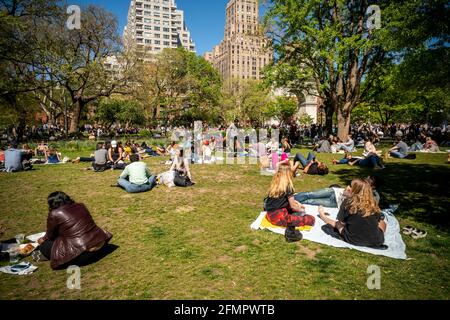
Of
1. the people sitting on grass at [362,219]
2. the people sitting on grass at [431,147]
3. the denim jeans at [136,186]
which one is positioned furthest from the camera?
the people sitting on grass at [431,147]

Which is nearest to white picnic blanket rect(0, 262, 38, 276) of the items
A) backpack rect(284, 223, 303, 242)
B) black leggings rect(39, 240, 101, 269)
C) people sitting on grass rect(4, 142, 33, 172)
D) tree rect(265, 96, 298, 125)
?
black leggings rect(39, 240, 101, 269)

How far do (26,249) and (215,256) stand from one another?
3523mm

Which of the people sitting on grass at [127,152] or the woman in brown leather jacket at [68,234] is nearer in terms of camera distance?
the woman in brown leather jacket at [68,234]

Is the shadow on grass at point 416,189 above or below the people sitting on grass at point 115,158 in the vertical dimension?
below

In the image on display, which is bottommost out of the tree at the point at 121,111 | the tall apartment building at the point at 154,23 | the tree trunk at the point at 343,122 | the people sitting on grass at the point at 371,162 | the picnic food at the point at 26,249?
the picnic food at the point at 26,249

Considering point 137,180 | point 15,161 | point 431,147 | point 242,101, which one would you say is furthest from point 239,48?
point 137,180

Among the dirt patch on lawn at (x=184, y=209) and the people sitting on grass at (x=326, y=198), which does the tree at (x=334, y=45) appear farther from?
the dirt patch on lawn at (x=184, y=209)

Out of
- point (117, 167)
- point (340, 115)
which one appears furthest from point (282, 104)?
point (117, 167)

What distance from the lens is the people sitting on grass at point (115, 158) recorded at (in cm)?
1358

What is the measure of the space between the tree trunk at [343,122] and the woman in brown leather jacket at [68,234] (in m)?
22.3

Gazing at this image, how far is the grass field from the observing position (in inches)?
155

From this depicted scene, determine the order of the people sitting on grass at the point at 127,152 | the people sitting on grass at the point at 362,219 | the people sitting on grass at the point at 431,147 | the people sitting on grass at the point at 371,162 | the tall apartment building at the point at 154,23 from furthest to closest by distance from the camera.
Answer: the tall apartment building at the point at 154,23 < the people sitting on grass at the point at 431,147 < the people sitting on grass at the point at 127,152 < the people sitting on grass at the point at 371,162 < the people sitting on grass at the point at 362,219

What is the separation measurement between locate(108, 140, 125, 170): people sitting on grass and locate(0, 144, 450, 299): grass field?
14.0 feet

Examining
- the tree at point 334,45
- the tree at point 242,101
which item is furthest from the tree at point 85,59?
the tree at point 242,101
